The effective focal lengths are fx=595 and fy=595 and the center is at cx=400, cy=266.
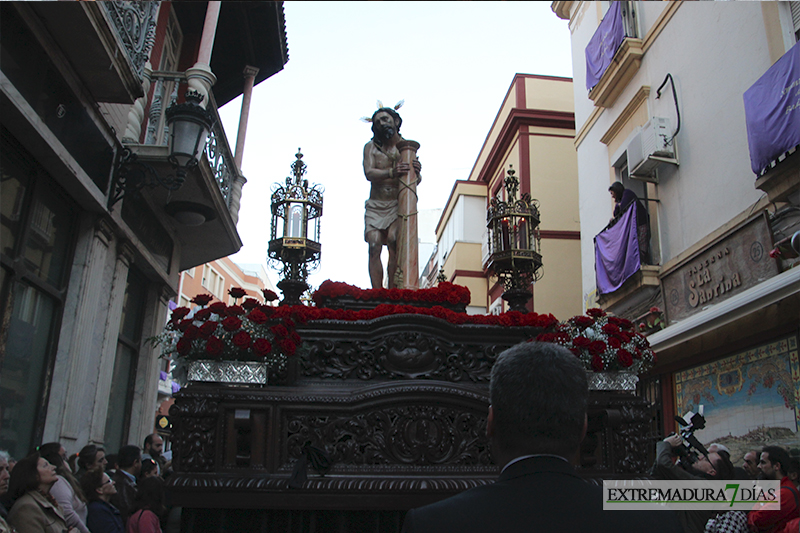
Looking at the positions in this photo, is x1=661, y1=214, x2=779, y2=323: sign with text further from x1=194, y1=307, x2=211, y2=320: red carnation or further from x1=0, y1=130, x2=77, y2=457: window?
x1=0, y1=130, x2=77, y2=457: window

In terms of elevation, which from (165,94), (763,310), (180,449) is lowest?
(180,449)

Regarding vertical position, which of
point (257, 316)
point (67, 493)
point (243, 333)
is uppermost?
point (257, 316)

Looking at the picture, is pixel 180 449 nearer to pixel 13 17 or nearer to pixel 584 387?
pixel 584 387

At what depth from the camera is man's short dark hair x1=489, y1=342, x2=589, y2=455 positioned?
1548 millimetres

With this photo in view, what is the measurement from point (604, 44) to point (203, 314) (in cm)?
1195

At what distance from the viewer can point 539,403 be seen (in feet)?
5.10

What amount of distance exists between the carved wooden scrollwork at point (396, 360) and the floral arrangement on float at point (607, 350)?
0.66 metres

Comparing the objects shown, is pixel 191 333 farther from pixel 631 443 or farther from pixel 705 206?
pixel 705 206

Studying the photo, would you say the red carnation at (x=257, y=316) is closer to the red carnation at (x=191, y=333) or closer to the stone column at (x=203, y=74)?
the red carnation at (x=191, y=333)

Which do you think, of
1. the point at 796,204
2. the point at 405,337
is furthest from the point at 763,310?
the point at 405,337

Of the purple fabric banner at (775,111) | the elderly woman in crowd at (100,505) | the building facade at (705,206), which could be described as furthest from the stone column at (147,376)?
the purple fabric banner at (775,111)

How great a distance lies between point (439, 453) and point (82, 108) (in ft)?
16.7

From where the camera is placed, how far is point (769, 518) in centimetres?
384

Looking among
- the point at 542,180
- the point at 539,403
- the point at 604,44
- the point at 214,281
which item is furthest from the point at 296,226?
Result: the point at 214,281
